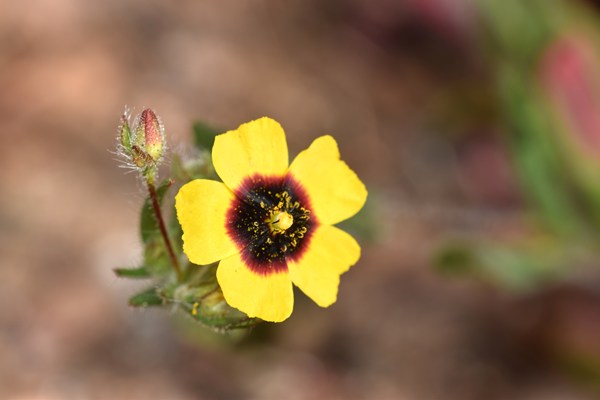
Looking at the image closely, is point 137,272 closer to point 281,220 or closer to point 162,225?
point 162,225

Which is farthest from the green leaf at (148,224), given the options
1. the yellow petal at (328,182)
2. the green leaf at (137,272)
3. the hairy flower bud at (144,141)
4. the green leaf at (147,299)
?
the yellow petal at (328,182)

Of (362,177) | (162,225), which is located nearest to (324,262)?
(162,225)

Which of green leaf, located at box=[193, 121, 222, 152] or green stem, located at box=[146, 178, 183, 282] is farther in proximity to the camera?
green leaf, located at box=[193, 121, 222, 152]

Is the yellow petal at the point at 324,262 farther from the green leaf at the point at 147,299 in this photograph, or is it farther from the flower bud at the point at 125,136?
the flower bud at the point at 125,136

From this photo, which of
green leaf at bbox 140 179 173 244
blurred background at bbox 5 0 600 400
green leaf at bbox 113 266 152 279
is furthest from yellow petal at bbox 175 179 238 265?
blurred background at bbox 5 0 600 400

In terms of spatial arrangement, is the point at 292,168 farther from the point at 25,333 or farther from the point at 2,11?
the point at 2,11

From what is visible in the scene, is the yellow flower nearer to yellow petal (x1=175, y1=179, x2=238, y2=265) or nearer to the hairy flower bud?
yellow petal (x1=175, y1=179, x2=238, y2=265)
